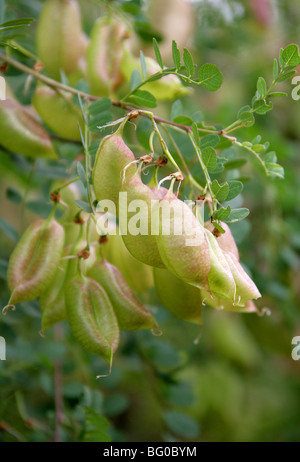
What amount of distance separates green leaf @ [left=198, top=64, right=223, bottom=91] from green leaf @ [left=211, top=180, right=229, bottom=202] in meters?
0.13

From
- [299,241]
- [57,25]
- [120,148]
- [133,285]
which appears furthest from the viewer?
[299,241]

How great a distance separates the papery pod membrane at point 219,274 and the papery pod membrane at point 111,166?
11cm

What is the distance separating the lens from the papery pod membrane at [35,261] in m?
0.60

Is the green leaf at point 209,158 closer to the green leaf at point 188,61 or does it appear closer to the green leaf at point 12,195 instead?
the green leaf at point 188,61

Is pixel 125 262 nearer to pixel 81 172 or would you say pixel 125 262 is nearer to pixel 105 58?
pixel 81 172

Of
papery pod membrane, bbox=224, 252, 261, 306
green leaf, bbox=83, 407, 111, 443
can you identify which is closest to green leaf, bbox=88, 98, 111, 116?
papery pod membrane, bbox=224, 252, 261, 306

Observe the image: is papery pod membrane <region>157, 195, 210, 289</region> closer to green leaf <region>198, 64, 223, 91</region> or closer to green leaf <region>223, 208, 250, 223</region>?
green leaf <region>223, 208, 250, 223</region>

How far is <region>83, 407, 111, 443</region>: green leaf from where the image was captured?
75cm

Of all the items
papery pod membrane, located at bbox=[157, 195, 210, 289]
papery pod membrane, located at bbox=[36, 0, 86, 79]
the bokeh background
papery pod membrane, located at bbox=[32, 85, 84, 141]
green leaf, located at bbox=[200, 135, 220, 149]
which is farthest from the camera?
the bokeh background

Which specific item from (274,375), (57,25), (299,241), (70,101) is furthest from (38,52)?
(274,375)

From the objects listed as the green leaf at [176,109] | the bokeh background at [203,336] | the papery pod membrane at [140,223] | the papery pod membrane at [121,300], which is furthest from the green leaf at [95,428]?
the green leaf at [176,109]

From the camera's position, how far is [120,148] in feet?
1.77

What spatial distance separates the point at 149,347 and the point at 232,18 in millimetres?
1171
